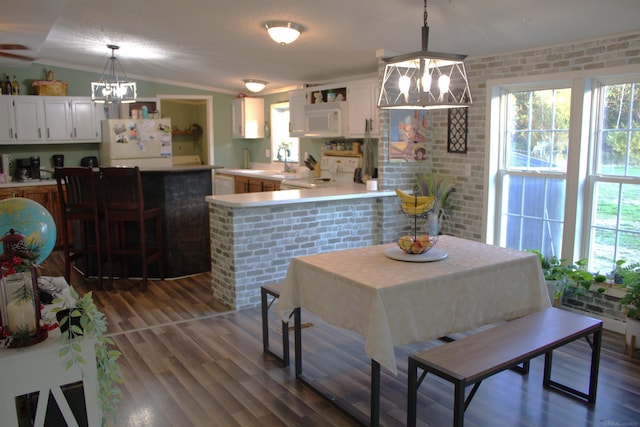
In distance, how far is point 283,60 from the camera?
228 inches

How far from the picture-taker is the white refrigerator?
264 inches

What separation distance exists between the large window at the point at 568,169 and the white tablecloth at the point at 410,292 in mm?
1374

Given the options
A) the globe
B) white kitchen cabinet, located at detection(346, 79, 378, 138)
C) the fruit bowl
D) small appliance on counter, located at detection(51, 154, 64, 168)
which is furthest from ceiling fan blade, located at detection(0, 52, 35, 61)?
the fruit bowl

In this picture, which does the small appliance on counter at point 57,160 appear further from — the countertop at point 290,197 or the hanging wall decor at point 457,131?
the hanging wall decor at point 457,131

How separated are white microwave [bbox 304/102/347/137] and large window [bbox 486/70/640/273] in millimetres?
1879

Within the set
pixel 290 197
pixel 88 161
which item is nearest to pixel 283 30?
pixel 290 197

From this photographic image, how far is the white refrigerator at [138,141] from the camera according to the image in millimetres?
6699

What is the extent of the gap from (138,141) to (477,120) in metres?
4.31

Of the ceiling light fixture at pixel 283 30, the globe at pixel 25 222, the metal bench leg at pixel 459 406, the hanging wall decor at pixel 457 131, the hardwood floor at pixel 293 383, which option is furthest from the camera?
the hanging wall decor at pixel 457 131

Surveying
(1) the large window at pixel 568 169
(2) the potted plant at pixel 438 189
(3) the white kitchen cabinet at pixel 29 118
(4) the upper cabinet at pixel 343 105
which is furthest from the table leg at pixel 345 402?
(3) the white kitchen cabinet at pixel 29 118

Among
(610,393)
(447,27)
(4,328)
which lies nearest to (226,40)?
(447,27)

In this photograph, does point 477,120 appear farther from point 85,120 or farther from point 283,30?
point 85,120

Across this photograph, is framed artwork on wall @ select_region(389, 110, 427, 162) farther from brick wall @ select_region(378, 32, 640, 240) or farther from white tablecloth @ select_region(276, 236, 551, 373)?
white tablecloth @ select_region(276, 236, 551, 373)

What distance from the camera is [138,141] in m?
6.74
